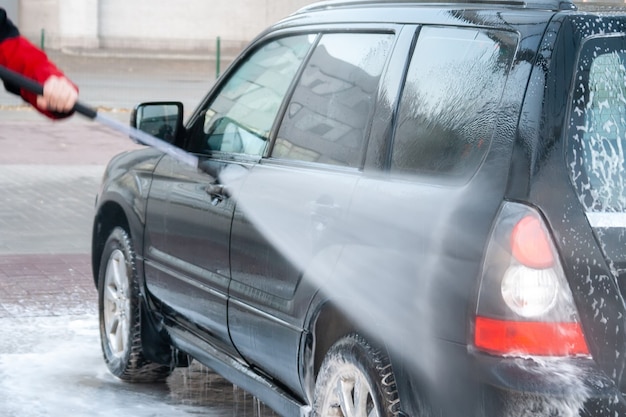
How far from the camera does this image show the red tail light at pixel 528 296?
3328mm

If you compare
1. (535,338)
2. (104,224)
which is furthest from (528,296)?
(104,224)

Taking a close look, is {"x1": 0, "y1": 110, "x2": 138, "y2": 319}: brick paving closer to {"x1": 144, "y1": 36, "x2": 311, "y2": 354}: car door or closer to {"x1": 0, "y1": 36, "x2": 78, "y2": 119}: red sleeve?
{"x1": 144, "y1": 36, "x2": 311, "y2": 354}: car door

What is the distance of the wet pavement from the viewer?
19.1ft

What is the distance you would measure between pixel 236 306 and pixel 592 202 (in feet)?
5.86

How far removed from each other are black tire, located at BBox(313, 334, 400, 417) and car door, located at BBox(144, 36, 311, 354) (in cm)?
85

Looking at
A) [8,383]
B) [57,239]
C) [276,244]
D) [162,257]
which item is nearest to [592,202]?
[276,244]

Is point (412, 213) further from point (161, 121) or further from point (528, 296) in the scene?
point (161, 121)

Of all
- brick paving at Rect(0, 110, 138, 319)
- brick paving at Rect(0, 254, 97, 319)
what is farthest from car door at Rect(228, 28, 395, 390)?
brick paving at Rect(0, 110, 138, 319)

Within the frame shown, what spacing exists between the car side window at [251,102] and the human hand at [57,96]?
3.57 ft

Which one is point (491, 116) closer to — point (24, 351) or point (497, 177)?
point (497, 177)

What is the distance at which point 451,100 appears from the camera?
12.6ft

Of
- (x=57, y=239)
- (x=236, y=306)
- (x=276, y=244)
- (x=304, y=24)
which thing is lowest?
(x=57, y=239)

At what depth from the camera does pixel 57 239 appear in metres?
10.2

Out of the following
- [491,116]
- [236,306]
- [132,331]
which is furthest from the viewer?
[132,331]
